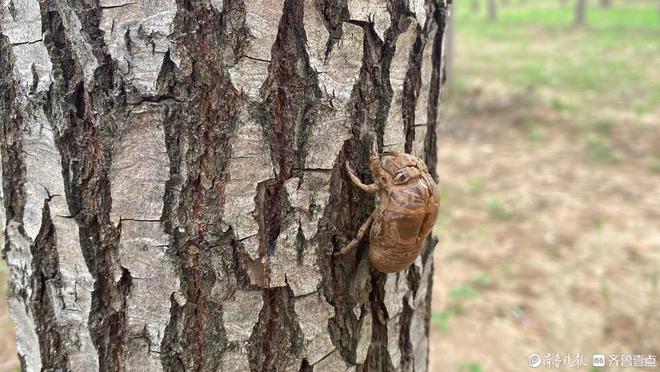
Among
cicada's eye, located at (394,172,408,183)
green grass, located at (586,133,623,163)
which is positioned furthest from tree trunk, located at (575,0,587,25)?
cicada's eye, located at (394,172,408,183)

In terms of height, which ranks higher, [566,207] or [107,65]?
[107,65]

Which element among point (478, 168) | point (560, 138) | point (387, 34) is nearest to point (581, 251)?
point (478, 168)

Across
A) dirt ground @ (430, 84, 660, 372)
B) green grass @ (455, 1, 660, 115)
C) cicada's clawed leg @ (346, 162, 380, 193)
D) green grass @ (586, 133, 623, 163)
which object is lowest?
dirt ground @ (430, 84, 660, 372)

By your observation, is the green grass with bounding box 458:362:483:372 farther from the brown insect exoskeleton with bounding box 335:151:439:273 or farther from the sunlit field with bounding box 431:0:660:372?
the brown insect exoskeleton with bounding box 335:151:439:273

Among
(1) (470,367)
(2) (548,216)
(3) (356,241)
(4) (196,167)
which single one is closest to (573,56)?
(2) (548,216)

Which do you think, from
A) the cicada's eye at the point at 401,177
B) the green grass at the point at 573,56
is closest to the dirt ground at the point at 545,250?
the green grass at the point at 573,56

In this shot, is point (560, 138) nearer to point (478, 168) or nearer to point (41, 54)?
point (478, 168)
